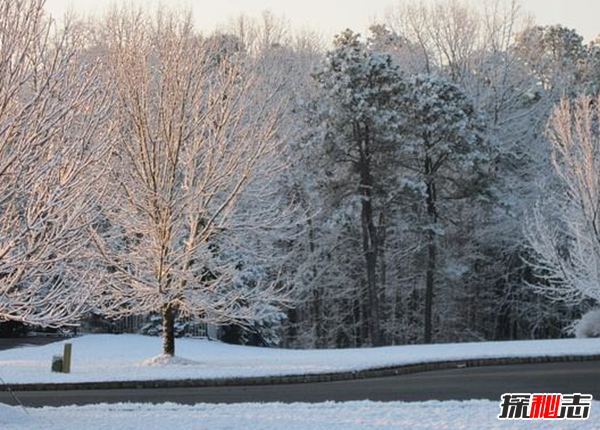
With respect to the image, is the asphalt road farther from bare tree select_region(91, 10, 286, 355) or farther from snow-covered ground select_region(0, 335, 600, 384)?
bare tree select_region(91, 10, 286, 355)

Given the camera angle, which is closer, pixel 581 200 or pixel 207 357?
pixel 207 357

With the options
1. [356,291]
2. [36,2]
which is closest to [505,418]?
[36,2]

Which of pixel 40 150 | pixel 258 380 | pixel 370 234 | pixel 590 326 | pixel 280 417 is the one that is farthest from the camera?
pixel 370 234

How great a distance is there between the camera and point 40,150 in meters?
11.8

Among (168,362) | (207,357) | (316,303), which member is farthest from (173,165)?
(316,303)

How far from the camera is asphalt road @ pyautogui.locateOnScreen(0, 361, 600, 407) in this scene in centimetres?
1768

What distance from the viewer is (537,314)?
44.3 meters

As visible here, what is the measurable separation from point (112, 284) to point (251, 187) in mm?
4611

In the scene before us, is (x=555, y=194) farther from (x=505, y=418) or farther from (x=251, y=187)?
(x=505, y=418)

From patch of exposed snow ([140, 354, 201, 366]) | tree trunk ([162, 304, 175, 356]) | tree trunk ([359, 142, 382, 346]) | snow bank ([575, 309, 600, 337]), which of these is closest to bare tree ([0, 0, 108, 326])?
patch of exposed snow ([140, 354, 201, 366])

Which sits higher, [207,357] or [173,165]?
[173,165]

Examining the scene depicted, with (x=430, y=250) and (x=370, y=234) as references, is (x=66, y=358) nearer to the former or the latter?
(x=370, y=234)

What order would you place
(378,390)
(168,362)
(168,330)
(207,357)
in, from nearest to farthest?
1. (378,390)
2. (168,362)
3. (168,330)
4. (207,357)

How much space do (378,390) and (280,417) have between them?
586 cm
